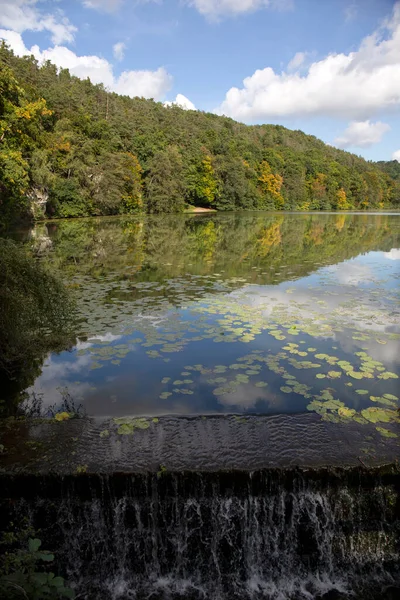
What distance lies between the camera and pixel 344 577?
3842mm

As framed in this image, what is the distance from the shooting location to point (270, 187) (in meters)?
A: 75.0

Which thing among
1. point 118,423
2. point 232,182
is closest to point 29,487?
point 118,423

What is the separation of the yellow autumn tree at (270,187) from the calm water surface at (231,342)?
62187mm

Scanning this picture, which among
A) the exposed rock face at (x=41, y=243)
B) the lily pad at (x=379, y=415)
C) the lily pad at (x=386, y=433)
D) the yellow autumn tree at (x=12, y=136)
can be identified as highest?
the yellow autumn tree at (x=12, y=136)

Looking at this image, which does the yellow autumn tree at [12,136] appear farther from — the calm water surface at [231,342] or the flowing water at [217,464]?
the flowing water at [217,464]

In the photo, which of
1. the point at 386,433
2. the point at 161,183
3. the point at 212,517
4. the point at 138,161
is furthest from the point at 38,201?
the point at 386,433

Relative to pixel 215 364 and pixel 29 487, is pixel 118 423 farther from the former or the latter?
pixel 215 364

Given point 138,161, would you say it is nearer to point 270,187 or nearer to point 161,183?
point 161,183

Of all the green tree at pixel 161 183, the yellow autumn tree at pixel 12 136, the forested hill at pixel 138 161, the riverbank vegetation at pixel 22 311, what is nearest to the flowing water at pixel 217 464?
the riverbank vegetation at pixel 22 311

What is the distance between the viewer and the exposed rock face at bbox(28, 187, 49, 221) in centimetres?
3113

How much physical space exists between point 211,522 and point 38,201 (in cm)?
3279

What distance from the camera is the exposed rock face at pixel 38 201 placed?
31.1 metres

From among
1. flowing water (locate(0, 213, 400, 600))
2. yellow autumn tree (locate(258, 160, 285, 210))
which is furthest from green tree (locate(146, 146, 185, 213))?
flowing water (locate(0, 213, 400, 600))

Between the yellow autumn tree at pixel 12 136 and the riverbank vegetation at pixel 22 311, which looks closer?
the riverbank vegetation at pixel 22 311
